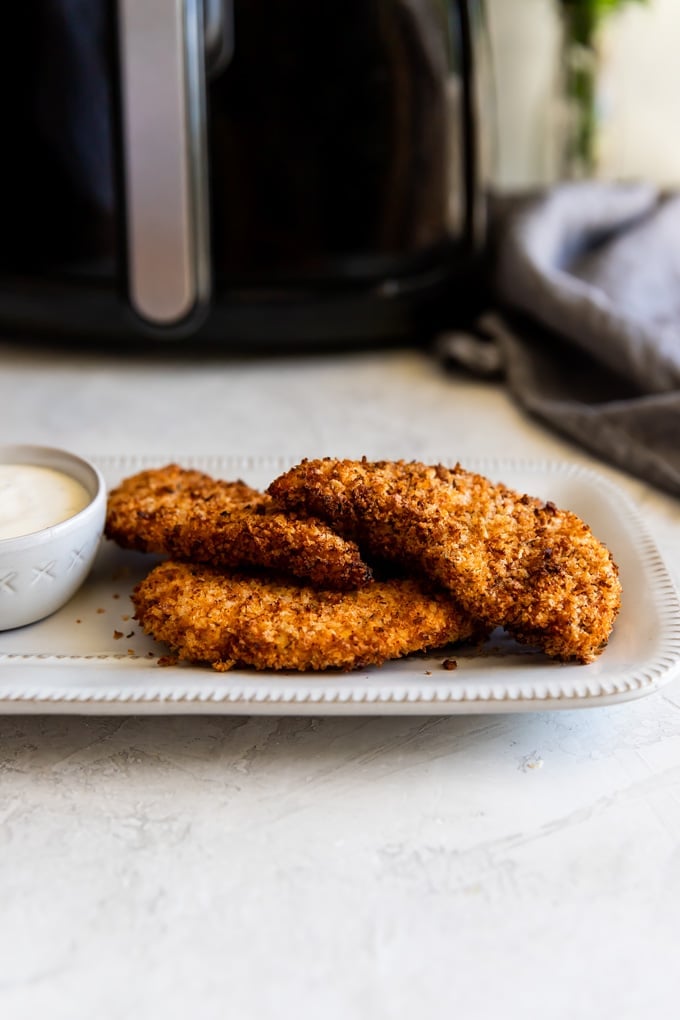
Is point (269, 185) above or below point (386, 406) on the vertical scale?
above

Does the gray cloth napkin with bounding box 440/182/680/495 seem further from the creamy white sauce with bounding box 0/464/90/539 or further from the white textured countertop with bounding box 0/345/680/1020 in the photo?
the creamy white sauce with bounding box 0/464/90/539

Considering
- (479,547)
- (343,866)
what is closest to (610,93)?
(479,547)

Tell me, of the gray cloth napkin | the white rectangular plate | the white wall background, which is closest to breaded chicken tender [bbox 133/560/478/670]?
the white rectangular plate

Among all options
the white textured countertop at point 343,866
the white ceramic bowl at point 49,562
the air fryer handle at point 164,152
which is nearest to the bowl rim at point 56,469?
the white ceramic bowl at point 49,562

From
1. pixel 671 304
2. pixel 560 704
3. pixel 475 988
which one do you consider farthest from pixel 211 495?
pixel 671 304

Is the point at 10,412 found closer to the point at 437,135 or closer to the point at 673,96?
the point at 437,135

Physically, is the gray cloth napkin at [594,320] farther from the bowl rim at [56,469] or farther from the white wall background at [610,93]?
the bowl rim at [56,469]
